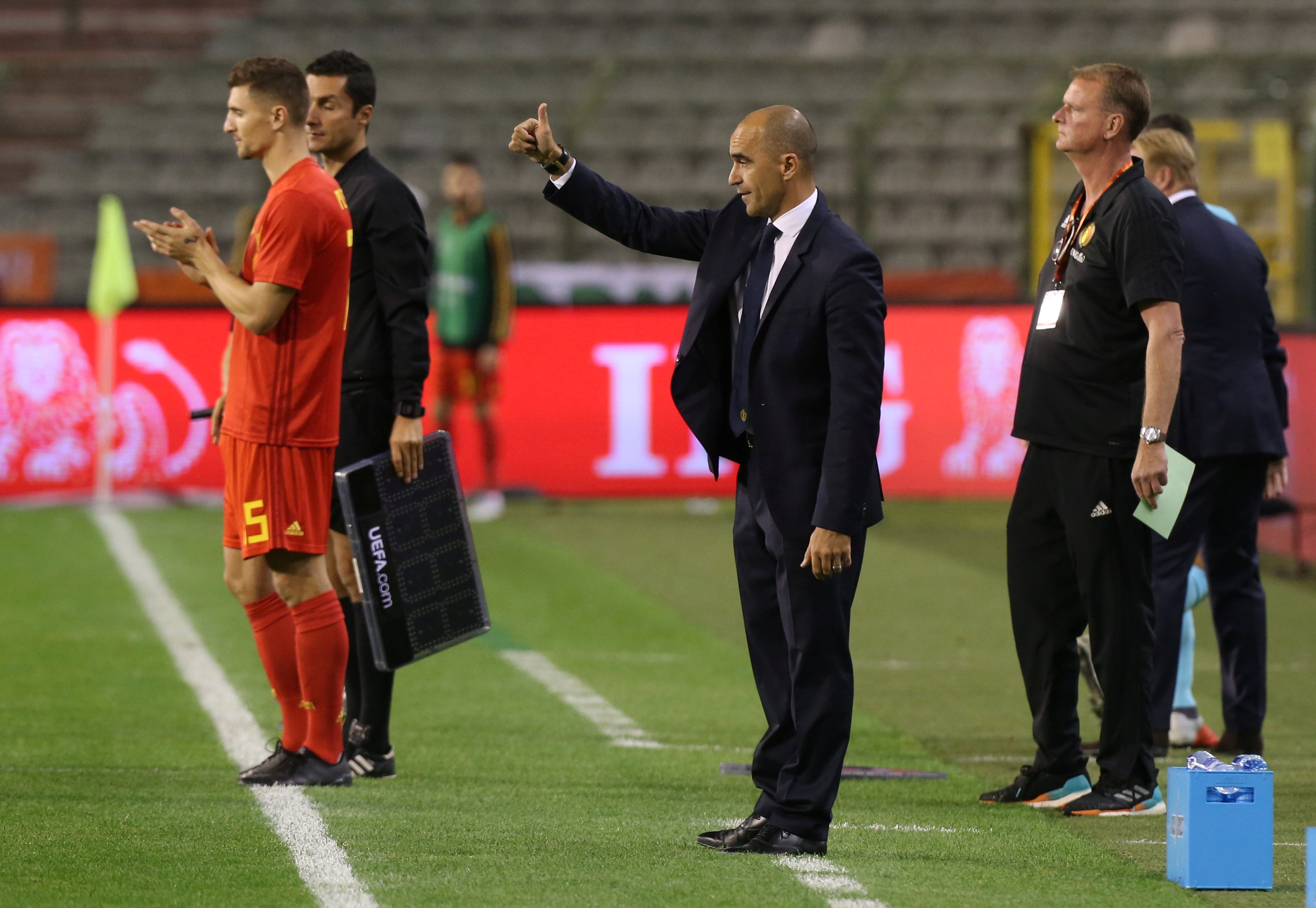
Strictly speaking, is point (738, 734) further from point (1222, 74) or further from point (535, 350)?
point (1222, 74)

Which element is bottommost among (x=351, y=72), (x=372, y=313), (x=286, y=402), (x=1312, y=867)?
(x=1312, y=867)

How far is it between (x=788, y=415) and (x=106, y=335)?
381 inches

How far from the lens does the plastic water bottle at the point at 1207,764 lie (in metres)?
4.26

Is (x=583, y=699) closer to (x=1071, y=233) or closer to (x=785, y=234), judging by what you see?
(x=1071, y=233)

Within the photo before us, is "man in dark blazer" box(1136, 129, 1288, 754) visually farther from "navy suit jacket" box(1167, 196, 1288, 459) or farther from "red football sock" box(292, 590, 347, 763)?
"red football sock" box(292, 590, 347, 763)

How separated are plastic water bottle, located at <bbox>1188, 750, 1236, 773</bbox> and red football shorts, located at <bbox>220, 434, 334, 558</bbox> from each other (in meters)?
2.30

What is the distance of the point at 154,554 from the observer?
10.9m

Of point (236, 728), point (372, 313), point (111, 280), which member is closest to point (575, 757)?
point (236, 728)

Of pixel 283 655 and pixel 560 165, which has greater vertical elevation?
pixel 560 165

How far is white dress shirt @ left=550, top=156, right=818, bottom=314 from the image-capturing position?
4492 millimetres

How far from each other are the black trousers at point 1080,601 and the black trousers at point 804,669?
882mm

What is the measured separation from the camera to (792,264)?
4.44 m

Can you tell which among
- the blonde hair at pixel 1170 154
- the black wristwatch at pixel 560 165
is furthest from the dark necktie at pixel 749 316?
the blonde hair at pixel 1170 154


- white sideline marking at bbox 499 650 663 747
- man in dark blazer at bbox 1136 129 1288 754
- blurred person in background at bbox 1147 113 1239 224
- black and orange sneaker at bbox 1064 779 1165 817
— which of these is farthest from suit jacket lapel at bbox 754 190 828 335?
blurred person in background at bbox 1147 113 1239 224
